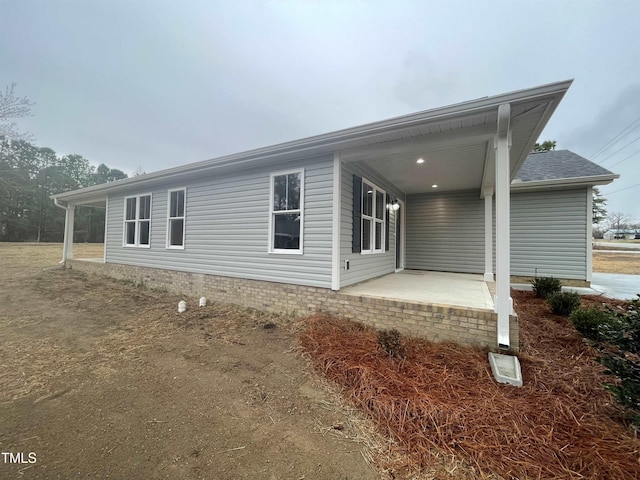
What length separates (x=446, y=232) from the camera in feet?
26.1

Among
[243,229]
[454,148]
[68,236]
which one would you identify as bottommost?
[68,236]

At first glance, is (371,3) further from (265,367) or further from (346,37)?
(265,367)

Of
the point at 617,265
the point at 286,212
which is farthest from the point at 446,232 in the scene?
the point at 617,265

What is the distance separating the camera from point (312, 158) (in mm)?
4777

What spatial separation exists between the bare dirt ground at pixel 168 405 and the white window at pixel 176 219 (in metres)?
2.67

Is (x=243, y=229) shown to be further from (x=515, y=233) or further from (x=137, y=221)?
(x=515, y=233)

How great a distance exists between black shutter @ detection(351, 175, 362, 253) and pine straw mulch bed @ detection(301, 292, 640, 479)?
1916 millimetres

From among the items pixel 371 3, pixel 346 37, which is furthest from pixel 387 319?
pixel 346 37

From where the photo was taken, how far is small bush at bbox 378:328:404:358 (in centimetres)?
321

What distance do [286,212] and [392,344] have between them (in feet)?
9.76

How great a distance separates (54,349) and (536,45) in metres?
18.2

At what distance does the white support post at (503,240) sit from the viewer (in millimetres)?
3119

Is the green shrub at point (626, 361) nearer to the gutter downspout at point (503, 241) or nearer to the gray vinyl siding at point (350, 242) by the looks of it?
the gutter downspout at point (503, 241)

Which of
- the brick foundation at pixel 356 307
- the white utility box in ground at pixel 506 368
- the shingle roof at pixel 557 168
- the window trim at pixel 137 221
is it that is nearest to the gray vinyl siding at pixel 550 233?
the shingle roof at pixel 557 168
